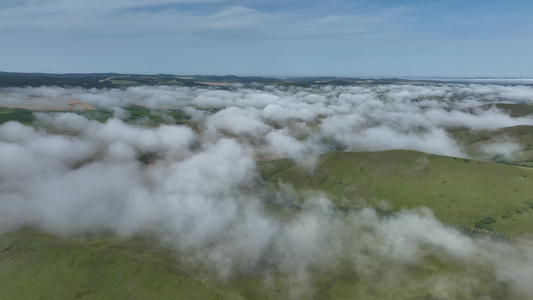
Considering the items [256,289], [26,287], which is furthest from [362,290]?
[26,287]

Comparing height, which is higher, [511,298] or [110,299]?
[511,298]

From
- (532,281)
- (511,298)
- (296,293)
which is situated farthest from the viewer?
(296,293)

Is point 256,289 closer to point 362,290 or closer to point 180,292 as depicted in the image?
point 180,292

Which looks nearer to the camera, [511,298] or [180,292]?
[511,298]

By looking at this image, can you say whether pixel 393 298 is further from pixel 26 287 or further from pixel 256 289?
pixel 26 287

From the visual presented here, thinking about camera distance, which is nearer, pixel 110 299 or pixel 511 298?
pixel 511 298

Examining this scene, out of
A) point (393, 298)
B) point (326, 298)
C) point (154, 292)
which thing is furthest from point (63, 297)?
point (393, 298)

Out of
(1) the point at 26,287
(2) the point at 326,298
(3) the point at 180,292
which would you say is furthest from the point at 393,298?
(1) the point at 26,287

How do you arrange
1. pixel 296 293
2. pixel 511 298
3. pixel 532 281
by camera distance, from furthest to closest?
pixel 296 293 < pixel 532 281 < pixel 511 298
